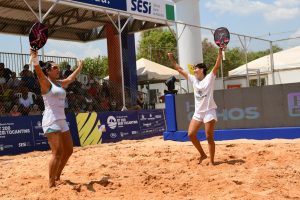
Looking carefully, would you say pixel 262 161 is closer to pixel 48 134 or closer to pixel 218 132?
pixel 48 134

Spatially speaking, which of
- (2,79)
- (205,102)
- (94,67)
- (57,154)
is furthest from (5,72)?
(94,67)

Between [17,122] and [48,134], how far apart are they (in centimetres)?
662

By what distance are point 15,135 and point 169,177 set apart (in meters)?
6.94

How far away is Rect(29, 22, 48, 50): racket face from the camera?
20.3 ft

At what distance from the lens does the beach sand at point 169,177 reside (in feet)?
18.5

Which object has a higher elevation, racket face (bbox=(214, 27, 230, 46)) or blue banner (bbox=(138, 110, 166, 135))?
racket face (bbox=(214, 27, 230, 46))

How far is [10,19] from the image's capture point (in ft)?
66.4

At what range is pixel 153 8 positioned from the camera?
18750 millimetres

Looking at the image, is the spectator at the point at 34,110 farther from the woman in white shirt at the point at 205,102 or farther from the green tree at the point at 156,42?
the green tree at the point at 156,42

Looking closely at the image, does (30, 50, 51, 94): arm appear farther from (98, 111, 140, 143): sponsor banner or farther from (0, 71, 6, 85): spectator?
(0, 71, 6, 85): spectator

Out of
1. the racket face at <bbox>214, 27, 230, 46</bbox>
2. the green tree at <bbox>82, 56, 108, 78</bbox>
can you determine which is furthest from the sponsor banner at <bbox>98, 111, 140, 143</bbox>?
the green tree at <bbox>82, 56, 108, 78</bbox>

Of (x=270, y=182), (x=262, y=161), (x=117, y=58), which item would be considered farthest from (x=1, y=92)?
(x=270, y=182)

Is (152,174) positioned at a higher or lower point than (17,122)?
lower

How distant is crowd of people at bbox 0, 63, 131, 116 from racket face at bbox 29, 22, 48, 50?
7.50 m
